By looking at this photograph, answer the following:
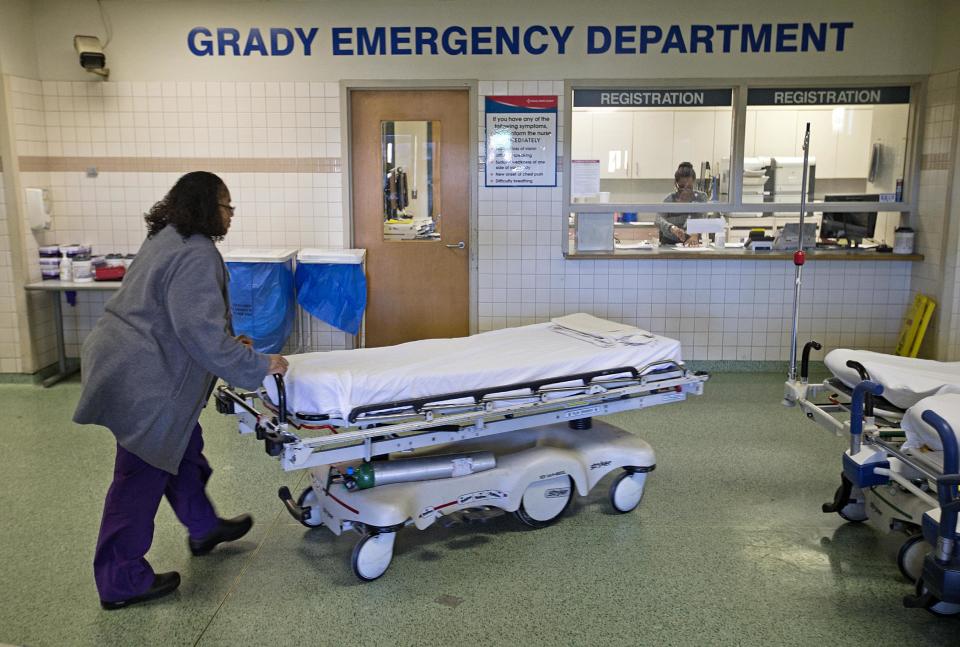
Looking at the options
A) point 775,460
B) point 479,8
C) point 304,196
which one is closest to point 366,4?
point 479,8

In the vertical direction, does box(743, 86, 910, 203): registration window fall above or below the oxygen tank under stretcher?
above

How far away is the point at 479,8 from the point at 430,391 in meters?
3.90

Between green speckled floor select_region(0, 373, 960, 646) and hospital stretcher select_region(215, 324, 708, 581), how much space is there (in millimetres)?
167

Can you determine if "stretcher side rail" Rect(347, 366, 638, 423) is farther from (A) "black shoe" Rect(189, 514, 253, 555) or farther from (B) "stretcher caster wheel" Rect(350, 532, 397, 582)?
(A) "black shoe" Rect(189, 514, 253, 555)

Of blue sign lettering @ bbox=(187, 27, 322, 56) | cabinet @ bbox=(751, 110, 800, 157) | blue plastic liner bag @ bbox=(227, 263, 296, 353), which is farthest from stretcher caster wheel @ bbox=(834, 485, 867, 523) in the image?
blue sign lettering @ bbox=(187, 27, 322, 56)

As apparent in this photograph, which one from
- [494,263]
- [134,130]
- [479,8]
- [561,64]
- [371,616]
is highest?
[479,8]

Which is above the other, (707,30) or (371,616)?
(707,30)

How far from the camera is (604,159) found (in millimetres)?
6441

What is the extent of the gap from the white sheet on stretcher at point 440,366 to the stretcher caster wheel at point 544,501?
52cm

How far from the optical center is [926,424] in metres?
2.76

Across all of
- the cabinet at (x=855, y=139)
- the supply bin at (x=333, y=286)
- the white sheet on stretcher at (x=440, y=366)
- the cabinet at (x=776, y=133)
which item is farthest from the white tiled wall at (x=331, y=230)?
the white sheet on stretcher at (x=440, y=366)

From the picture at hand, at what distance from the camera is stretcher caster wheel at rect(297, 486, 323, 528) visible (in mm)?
3594

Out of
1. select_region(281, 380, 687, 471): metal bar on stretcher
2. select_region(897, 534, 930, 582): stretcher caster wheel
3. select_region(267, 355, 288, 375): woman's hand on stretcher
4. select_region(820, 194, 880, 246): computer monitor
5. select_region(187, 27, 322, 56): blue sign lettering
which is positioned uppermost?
select_region(187, 27, 322, 56): blue sign lettering

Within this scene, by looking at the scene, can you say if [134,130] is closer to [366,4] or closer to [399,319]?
[366,4]
